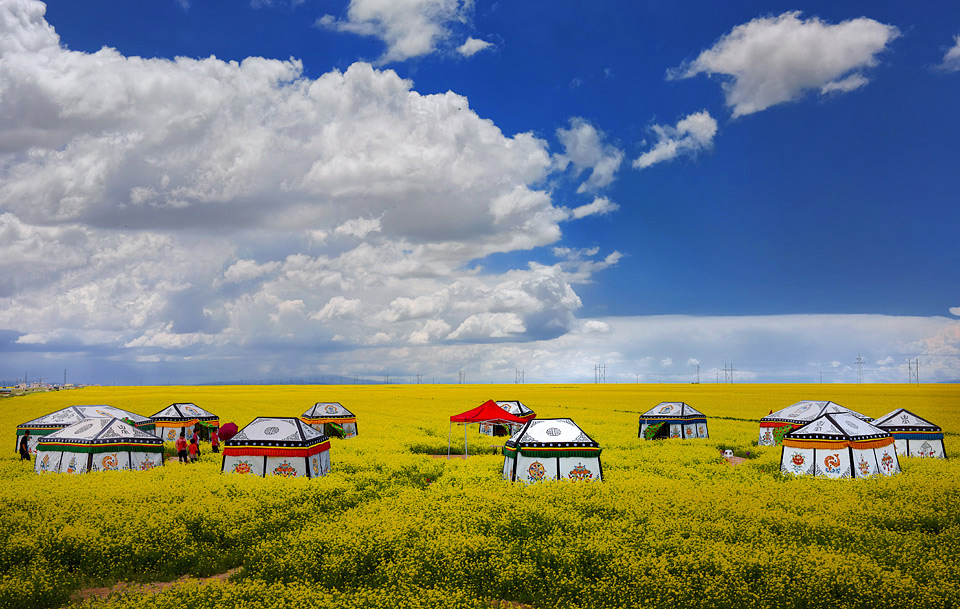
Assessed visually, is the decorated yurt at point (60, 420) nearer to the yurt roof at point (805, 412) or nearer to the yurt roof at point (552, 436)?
the yurt roof at point (552, 436)

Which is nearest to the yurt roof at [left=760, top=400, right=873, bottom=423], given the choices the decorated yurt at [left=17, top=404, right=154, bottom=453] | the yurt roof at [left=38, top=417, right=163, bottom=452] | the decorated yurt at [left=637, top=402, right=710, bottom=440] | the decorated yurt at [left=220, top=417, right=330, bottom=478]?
the decorated yurt at [left=637, top=402, right=710, bottom=440]

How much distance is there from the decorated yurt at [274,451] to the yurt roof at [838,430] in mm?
22977

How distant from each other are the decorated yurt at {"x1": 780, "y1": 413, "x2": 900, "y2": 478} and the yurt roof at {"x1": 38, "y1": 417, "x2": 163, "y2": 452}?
3150 centimetres

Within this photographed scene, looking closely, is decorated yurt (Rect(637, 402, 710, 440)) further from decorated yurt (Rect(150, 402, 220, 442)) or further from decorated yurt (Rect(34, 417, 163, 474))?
decorated yurt (Rect(34, 417, 163, 474))

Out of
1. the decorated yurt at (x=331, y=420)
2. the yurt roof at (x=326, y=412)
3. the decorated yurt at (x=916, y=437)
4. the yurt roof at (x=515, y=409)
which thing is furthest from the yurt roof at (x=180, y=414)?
the decorated yurt at (x=916, y=437)

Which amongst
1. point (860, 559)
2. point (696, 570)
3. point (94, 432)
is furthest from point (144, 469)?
point (860, 559)

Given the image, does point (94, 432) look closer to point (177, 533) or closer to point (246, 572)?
point (177, 533)

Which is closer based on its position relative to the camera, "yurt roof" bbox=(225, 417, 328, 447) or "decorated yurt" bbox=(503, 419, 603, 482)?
"decorated yurt" bbox=(503, 419, 603, 482)

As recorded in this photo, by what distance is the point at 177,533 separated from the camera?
58.1 ft

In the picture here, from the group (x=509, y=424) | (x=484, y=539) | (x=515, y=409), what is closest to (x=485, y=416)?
(x=515, y=409)

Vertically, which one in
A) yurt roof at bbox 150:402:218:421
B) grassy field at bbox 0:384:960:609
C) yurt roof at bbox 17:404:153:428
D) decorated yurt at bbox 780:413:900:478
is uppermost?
yurt roof at bbox 17:404:153:428

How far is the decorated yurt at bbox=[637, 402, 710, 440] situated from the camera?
41.1 meters

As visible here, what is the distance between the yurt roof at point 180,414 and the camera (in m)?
38.7

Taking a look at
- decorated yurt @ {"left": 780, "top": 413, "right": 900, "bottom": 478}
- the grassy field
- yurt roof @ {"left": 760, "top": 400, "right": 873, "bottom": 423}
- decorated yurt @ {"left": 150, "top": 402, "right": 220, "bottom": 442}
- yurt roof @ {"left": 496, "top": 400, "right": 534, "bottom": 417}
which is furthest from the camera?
yurt roof @ {"left": 496, "top": 400, "right": 534, "bottom": 417}
